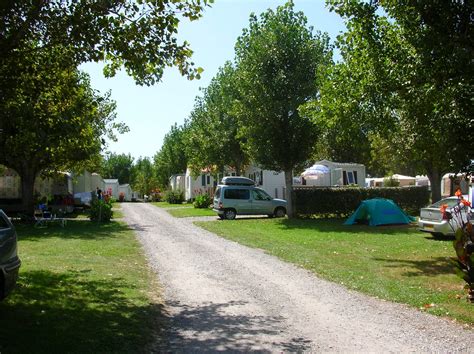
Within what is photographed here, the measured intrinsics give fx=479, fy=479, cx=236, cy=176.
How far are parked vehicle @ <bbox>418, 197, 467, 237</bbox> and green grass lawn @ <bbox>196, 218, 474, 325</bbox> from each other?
Answer: 0.34 meters

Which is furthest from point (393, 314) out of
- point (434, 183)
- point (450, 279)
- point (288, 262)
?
point (434, 183)

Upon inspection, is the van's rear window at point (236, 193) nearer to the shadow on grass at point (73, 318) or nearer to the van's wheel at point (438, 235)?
the van's wheel at point (438, 235)

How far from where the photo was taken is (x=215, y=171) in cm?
3706

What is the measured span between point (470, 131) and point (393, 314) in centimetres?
548

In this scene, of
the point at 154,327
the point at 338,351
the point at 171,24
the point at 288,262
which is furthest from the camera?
the point at 288,262

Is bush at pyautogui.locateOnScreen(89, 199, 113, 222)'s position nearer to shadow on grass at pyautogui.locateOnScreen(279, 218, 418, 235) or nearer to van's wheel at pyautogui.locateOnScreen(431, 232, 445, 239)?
shadow on grass at pyautogui.locateOnScreen(279, 218, 418, 235)

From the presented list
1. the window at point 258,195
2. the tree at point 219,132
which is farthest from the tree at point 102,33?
the tree at point 219,132

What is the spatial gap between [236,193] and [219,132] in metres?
8.86

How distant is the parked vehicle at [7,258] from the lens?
579cm

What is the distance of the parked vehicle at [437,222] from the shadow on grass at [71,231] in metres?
10.4

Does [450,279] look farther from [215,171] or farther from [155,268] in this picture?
[215,171]

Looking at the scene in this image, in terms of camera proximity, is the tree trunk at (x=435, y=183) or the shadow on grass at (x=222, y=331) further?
the tree trunk at (x=435, y=183)

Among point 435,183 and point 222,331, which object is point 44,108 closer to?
point 222,331

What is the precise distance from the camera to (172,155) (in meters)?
60.7
